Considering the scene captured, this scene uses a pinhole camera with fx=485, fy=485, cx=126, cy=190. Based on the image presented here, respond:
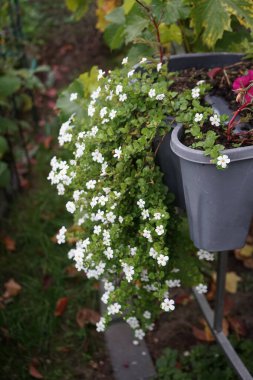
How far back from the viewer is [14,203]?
9.25 feet

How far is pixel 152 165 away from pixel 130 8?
1.92ft

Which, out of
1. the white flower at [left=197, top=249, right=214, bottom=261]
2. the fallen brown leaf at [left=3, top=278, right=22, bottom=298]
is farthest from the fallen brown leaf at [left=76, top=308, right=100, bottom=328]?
the white flower at [left=197, top=249, right=214, bottom=261]

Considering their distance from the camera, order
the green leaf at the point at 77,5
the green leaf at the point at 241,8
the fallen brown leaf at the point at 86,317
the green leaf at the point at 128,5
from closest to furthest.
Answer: the green leaf at the point at 241,8, the green leaf at the point at 128,5, the green leaf at the point at 77,5, the fallen brown leaf at the point at 86,317

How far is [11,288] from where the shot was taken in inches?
90.0

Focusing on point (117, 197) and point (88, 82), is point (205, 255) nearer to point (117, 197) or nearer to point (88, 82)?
point (117, 197)

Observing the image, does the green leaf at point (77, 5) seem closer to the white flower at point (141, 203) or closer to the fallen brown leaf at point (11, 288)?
the white flower at point (141, 203)

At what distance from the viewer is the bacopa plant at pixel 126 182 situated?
122cm

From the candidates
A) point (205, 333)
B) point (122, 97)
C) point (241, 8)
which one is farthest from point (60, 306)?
point (241, 8)

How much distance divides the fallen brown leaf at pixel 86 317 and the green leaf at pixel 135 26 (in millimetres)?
1216

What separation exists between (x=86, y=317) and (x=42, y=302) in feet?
0.73

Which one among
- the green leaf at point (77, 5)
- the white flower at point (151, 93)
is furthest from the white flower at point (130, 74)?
the green leaf at point (77, 5)

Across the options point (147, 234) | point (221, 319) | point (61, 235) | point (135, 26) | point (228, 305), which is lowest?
point (228, 305)

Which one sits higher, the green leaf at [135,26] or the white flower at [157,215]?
the green leaf at [135,26]

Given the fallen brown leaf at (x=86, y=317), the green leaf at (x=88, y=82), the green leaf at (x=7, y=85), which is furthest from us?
the green leaf at (x=7, y=85)
